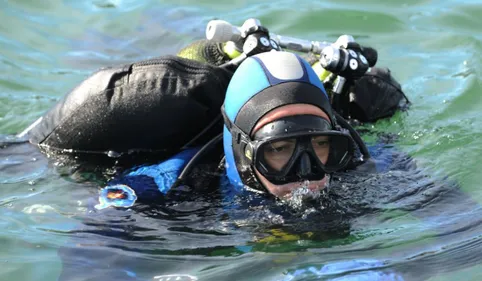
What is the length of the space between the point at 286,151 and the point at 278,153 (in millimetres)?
38

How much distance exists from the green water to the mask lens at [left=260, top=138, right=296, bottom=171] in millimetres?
428

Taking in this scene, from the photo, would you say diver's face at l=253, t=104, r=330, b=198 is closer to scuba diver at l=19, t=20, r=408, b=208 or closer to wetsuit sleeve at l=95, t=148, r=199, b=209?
scuba diver at l=19, t=20, r=408, b=208

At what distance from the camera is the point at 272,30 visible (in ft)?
22.8

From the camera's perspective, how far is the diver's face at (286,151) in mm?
3475

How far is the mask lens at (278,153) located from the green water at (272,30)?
16.8 inches

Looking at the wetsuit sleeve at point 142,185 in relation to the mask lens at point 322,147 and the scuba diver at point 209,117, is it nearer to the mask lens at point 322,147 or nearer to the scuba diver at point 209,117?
the scuba diver at point 209,117

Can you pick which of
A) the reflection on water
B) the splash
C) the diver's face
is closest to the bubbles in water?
the reflection on water

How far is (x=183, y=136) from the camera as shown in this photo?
404cm

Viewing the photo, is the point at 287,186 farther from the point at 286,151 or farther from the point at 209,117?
the point at 209,117

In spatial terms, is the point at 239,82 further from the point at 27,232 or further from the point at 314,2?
the point at 314,2

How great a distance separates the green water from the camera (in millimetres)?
3383

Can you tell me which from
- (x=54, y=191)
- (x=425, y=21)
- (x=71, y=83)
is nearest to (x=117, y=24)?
(x=71, y=83)

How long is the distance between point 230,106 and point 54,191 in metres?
1.09

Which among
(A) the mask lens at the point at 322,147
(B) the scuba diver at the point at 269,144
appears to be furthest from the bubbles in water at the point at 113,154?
(A) the mask lens at the point at 322,147
